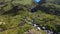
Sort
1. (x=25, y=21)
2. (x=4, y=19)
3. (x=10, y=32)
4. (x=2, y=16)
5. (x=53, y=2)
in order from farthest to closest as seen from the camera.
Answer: (x=53, y=2) < (x=2, y=16) < (x=4, y=19) < (x=25, y=21) < (x=10, y=32)

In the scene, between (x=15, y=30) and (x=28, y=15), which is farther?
(x=28, y=15)

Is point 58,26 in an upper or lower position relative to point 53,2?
lower

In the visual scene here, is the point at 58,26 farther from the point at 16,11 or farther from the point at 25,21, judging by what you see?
the point at 16,11

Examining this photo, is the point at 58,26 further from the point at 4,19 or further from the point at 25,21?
the point at 4,19

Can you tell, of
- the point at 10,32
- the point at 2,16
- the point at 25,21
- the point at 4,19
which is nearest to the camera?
the point at 10,32

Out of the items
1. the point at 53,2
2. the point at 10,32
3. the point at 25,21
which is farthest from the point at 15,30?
the point at 53,2

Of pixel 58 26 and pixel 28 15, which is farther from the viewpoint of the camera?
pixel 28 15

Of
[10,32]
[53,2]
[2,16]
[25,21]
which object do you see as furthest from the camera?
[53,2]

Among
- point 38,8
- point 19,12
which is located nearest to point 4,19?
point 19,12

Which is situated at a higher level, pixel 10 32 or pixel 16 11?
pixel 16 11
